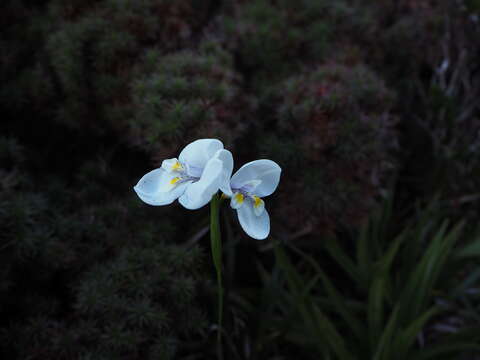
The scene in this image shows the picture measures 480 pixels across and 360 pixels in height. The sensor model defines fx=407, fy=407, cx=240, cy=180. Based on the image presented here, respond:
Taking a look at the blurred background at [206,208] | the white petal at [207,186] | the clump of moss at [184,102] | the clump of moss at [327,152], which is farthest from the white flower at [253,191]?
the clump of moss at [327,152]

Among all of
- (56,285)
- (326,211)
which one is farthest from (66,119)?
(326,211)

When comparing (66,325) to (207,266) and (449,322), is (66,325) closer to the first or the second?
(207,266)

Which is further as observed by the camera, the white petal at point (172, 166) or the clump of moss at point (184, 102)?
the clump of moss at point (184, 102)

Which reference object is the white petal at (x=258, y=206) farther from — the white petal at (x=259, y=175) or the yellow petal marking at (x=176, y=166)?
the yellow petal marking at (x=176, y=166)

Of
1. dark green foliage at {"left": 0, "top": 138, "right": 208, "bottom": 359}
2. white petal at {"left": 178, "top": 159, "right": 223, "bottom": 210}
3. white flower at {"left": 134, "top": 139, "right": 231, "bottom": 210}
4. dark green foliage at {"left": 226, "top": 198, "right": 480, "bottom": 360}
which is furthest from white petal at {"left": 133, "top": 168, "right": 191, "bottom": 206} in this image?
dark green foliage at {"left": 226, "top": 198, "right": 480, "bottom": 360}

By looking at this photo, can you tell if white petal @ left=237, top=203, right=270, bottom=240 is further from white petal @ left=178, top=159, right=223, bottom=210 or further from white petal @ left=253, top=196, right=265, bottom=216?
white petal @ left=178, top=159, right=223, bottom=210

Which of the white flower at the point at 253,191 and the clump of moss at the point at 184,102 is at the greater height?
→ the clump of moss at the point at 184,102

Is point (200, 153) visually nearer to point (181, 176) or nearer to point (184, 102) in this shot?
point (181, 176)
